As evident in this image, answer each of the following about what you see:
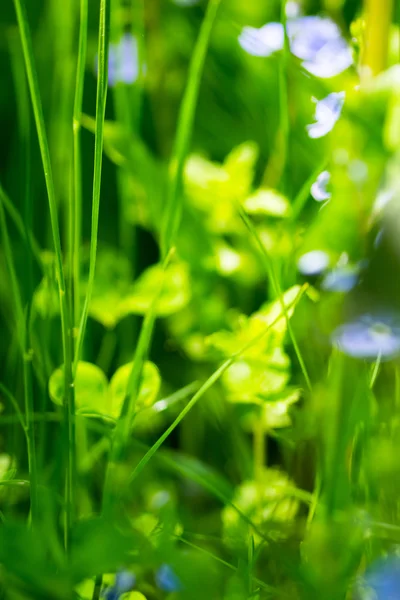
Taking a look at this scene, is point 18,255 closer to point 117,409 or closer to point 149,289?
point 149,289

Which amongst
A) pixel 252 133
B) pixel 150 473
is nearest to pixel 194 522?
pixel 150 473

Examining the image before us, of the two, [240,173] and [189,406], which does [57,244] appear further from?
[240,173]

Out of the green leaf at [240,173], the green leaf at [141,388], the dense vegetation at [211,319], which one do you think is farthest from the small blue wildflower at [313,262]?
the green leaf at [141,388]

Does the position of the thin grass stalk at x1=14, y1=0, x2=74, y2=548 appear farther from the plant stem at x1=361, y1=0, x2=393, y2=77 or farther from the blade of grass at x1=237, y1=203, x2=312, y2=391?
the plant stem at x1=361, y1=0, x2=393, y2=77

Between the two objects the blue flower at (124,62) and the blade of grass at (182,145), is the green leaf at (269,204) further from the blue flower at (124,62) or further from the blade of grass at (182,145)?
the blue flower at (124,62)

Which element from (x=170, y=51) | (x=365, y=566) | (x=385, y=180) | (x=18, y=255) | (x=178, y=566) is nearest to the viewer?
(x=178, y=566)

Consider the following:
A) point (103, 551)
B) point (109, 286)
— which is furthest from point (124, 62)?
point (103, 551)

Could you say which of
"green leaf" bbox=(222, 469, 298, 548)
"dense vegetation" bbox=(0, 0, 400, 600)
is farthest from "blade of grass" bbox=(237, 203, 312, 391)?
"green leaf" bbox=(222, 469, 298, 548)
